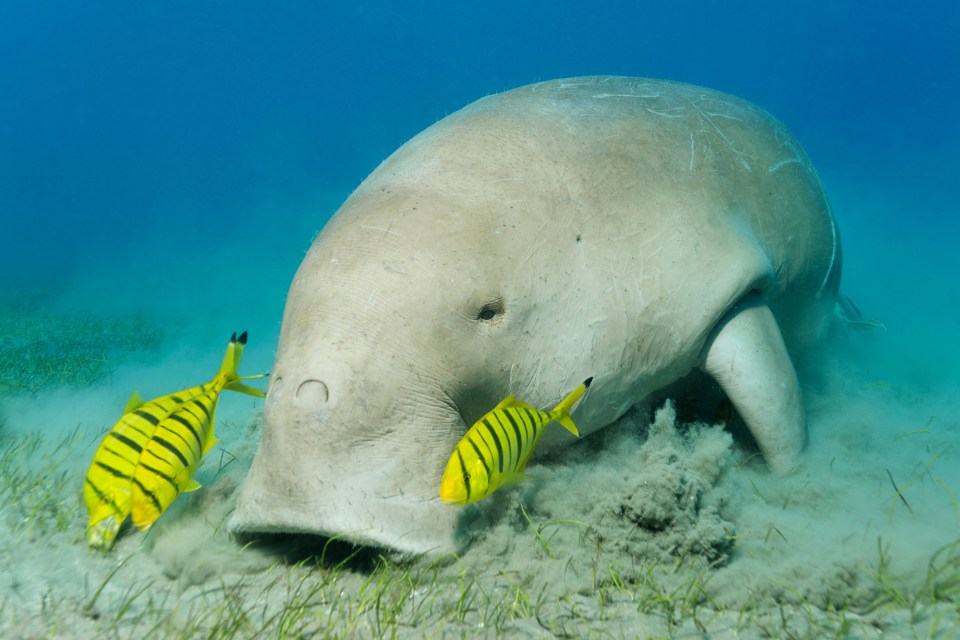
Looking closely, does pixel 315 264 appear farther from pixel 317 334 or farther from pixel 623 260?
pixel 623 260

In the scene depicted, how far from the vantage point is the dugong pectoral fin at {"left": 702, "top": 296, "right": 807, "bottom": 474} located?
10.1 ft

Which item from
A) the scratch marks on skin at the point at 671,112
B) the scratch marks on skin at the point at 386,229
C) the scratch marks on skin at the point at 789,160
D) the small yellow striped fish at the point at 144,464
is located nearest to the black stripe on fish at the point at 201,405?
the small yellow striped fish at the point at 144,464

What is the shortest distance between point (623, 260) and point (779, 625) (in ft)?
5.40

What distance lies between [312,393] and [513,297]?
941 millimetres

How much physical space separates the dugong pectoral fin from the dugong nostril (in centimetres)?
211

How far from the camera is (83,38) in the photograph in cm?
11381

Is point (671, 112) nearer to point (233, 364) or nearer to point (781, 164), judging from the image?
point (781, 164)

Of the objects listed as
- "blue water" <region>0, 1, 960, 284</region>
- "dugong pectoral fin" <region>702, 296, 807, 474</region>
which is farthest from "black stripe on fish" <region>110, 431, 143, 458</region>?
"blue water" <region>0, 1, 960, 284</region>

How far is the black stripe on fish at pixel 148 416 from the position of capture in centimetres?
237

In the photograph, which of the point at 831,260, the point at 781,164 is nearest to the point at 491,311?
the point at 781,164

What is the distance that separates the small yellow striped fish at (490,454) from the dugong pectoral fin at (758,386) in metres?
1.42

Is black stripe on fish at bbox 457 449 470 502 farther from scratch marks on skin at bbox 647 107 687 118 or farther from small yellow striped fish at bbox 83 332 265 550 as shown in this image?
scratch marks on skin at bbox 647 107 687 118

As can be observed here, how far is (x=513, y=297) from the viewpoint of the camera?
2.51 metres

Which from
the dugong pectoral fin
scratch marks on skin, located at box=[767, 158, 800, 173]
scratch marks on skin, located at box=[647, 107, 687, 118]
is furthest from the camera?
scratch marks on skin, located at box=[767, 158, 800, 173]
